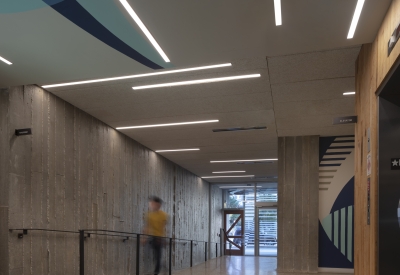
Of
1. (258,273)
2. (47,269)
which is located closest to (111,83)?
(47,269)

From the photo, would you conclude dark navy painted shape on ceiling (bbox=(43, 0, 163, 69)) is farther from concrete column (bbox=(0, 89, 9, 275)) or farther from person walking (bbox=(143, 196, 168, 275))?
person walking (bbox=(143, 196, 168, 275))

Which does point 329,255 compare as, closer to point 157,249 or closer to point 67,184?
point 157,249

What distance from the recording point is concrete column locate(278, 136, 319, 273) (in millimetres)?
8734

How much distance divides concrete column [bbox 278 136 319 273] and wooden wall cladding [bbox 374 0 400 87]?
5.59 meters

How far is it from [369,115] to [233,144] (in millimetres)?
6162

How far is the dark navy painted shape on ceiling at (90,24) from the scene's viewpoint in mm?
3359

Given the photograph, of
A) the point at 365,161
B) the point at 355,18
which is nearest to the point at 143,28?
the point at 355,18

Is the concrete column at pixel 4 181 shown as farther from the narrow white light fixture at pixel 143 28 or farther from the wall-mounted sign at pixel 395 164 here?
the wall-mounted sign at pixel 395 164

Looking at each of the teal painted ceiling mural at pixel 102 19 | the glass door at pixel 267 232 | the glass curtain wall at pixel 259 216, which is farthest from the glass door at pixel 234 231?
the teal painted ceiling mural at pixel 102 19

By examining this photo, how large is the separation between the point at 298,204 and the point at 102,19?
6.63m

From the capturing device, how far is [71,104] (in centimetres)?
696

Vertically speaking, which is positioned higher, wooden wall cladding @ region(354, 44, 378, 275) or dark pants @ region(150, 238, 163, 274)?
wooden wall cladding @ region(354, 44, 378, 275)

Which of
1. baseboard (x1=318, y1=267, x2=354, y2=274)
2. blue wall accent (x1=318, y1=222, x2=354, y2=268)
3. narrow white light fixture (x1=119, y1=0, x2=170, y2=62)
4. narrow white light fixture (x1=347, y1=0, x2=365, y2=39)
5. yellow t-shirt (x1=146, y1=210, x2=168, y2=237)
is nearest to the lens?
narrow white light fixture (x1=347, y1=0, x2=365, y2=39)

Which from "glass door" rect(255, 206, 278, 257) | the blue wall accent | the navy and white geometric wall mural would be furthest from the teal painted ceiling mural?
"glass door" rect(255, 206, 278, 257)
